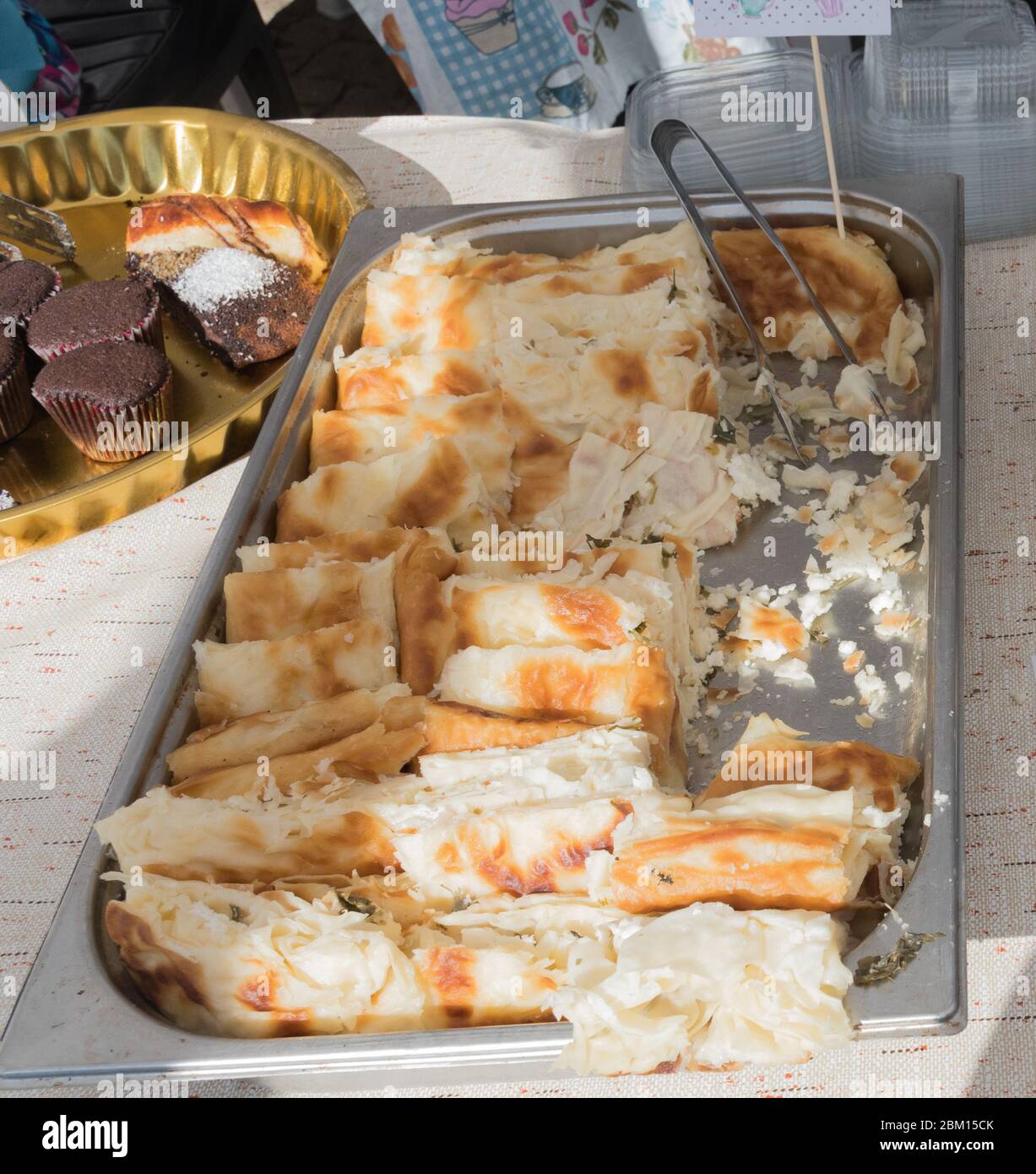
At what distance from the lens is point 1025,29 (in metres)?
2.15

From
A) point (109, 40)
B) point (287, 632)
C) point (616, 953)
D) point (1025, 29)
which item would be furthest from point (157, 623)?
point (109, 40)

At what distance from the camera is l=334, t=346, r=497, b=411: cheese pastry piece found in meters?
2.00

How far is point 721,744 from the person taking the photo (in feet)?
5.33

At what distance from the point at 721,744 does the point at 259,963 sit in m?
0.68

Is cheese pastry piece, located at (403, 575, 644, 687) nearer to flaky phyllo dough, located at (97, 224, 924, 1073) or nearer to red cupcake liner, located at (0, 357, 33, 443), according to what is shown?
flaky phyllo dough, located at (97, 224, 924, 1073)

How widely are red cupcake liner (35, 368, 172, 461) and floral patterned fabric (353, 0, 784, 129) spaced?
1660 millimetres

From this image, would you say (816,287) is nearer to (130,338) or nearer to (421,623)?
(421,623)

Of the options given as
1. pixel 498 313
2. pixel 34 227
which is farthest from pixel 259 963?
pixel 34 227

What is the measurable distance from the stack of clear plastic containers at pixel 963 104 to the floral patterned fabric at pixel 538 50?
3.46ft

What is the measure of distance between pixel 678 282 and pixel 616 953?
1.22 m

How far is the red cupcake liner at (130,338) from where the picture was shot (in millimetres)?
2279

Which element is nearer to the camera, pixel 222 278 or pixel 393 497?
pixel 393 497

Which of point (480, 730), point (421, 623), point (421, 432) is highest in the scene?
point (421, 432)

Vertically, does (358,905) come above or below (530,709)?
below
